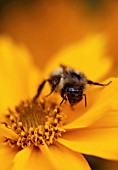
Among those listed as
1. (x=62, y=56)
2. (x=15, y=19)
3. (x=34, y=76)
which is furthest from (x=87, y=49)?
(x=15, y=19)

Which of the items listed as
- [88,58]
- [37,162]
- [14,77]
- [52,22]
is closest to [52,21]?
[52,22]

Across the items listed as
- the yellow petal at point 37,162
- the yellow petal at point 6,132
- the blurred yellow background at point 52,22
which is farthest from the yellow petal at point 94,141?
the blurred yellow background at point 52,22

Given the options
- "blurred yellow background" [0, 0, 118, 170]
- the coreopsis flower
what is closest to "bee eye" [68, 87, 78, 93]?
the coreopsis flower

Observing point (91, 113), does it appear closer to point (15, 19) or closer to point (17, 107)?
point (17, 107)

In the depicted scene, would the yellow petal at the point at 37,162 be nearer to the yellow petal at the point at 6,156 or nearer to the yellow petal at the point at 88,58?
the yellow petal at the point at 6,156

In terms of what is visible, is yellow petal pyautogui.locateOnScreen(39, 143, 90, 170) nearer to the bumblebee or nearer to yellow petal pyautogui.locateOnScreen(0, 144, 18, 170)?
yellow petal pyautogui.locateOnScreen(0, 144, 18, 170)

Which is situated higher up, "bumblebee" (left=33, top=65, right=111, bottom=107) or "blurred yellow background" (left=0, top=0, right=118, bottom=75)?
"blurred yellow background" (left=0, top=0, right=118, bottom=75)
